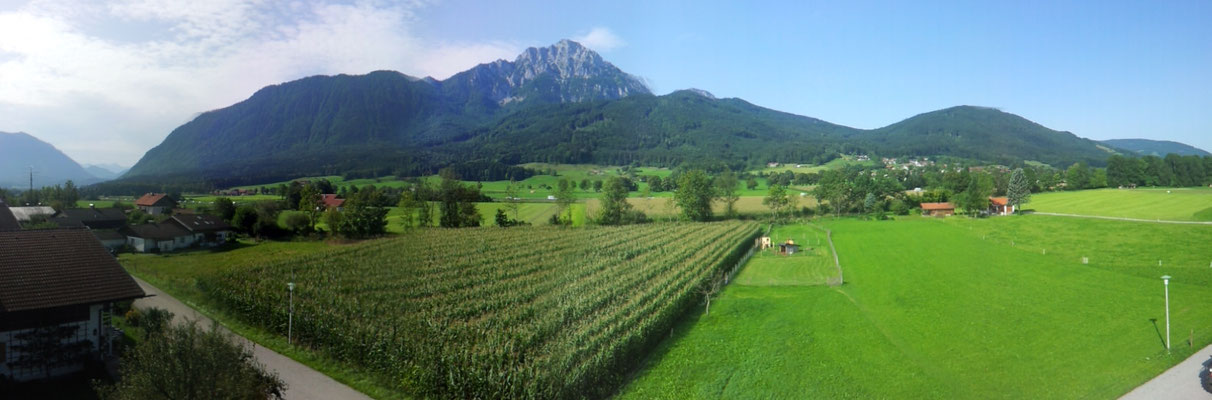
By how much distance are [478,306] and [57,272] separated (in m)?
9.26

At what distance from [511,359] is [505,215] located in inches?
270

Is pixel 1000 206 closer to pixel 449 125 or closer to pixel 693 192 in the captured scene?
pixel 693 192

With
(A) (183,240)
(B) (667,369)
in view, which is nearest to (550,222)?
(B) (667,369)

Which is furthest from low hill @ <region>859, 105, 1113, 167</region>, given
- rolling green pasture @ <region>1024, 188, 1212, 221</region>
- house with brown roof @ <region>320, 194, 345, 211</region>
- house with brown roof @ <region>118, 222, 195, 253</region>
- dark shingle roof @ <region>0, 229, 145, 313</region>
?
dark shingle roof @ <region>0, 229, 145, 313</region>

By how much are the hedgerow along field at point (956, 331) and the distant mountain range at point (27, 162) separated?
988 inches

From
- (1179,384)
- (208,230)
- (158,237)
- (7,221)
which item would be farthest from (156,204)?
(1179,384)

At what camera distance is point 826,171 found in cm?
4300

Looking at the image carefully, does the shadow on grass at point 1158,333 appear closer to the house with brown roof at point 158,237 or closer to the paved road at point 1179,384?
the paved road at point 1179,384

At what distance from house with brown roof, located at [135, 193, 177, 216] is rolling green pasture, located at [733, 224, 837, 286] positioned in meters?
21.0

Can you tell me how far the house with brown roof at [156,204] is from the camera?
17.9m

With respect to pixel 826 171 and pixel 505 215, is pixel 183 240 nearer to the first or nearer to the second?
pixel 505 215

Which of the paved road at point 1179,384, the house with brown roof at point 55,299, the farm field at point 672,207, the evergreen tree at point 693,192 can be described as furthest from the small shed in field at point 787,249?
the house with brown roof at point 55,299

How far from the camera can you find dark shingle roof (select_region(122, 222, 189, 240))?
16286 mm

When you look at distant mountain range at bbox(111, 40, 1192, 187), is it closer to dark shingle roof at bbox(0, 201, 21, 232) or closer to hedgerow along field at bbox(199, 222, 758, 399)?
hedgerow along field at bbox(199, 222, 758, 399)
